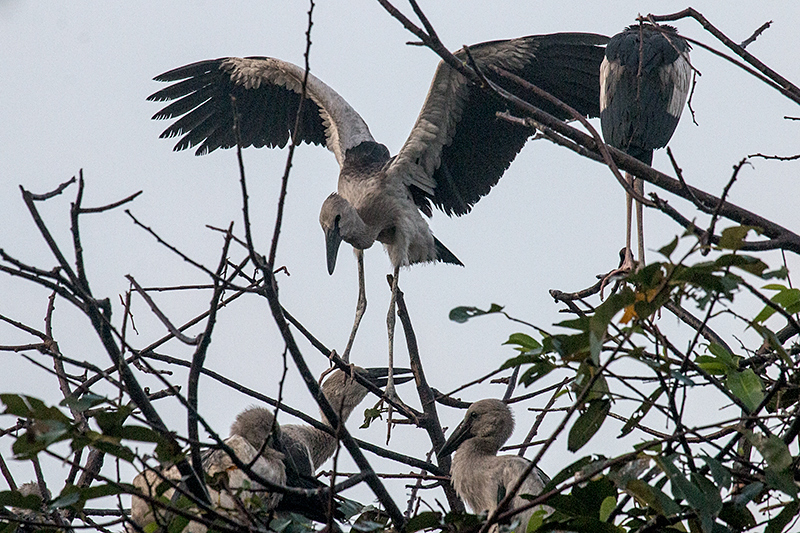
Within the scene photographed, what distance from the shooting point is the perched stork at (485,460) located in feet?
10.9

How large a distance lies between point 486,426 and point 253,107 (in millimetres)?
3303

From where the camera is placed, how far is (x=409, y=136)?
5.45 meters

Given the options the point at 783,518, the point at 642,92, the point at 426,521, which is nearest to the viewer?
the point at 783,518

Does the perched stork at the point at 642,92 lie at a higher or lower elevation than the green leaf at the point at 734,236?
higher

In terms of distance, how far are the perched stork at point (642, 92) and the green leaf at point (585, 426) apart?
9.08 feet

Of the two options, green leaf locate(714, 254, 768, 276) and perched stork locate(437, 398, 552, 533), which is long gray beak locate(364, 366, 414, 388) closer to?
perched stork locate(437, 398, 552, 533)

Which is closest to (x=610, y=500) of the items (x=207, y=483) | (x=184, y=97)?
(x=207, y=483)

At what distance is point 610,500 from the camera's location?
80.0 inches

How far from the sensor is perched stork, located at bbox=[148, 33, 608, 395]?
5.22 m

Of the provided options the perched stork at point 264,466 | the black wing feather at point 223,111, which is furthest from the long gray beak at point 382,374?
the black wing feather at point 223,111

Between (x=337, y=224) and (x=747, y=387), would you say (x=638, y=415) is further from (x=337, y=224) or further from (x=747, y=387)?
(x=337, y=224)

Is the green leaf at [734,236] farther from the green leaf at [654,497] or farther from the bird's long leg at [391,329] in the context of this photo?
the bird's long leg at [391,329]

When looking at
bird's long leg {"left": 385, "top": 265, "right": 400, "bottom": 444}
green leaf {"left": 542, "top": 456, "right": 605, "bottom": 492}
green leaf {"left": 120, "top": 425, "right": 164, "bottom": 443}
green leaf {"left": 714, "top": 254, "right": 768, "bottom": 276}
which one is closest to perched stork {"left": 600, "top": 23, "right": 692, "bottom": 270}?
bird's long leg {"left": 385, "top": 265, "right": 400, "bottom": 444}

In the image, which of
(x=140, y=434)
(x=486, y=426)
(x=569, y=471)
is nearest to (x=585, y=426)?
(x=569, y=471)
